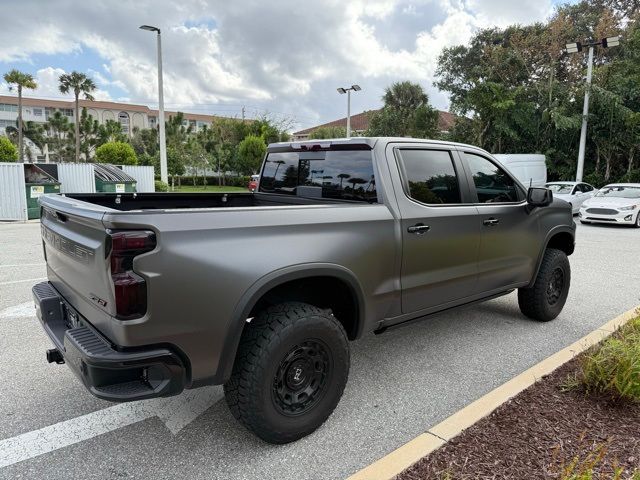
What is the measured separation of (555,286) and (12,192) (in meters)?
14.4

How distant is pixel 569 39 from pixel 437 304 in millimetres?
28705

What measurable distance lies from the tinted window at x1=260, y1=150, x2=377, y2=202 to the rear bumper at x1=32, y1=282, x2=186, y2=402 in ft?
5.73

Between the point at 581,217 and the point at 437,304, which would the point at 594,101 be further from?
the point at 437,304

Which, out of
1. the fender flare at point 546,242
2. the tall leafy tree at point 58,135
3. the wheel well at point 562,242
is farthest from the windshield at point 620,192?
the tall leafy tree at point 58,135

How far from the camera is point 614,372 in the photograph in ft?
9.54

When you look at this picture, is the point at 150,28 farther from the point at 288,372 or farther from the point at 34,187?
the point at 288,372

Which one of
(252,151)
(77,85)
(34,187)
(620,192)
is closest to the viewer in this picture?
(34,187)

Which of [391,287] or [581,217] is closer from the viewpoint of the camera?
[391,287]

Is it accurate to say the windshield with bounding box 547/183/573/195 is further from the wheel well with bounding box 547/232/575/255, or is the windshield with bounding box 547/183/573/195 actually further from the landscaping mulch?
the landscaping mulch

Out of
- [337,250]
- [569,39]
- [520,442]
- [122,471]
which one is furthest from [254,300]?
[569,39]

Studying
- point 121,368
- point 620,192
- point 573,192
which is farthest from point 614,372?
point 573,192

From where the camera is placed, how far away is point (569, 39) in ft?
85.5

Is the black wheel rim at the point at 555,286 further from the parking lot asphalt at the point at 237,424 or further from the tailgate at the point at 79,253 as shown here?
the tailgate at the point at 79,253

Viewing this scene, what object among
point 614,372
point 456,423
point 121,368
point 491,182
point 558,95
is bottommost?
point 456,423
